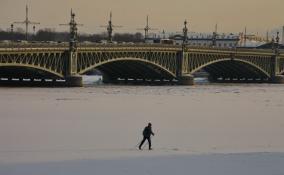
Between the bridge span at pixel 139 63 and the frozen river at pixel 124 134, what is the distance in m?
17.6

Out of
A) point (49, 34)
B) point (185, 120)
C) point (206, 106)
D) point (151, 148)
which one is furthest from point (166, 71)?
point (49, 34)

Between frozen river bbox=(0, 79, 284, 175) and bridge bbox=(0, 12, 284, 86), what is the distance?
17.7 meters

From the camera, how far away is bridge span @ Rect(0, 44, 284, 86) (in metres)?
64.9

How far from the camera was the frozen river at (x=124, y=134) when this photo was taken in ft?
69.7

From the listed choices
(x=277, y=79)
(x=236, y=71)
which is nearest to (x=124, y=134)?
(x=236, y=71)

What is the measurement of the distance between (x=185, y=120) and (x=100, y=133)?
8473mm

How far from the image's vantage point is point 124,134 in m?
28.6

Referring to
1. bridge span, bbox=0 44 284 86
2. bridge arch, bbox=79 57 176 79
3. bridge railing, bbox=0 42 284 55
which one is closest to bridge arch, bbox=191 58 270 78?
bridge span, bbox=0 44 284 86

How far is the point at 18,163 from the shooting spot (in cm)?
1977

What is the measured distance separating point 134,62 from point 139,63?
83cm

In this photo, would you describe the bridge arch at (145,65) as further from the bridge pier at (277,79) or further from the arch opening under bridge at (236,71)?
the bridge pier at (277,79)

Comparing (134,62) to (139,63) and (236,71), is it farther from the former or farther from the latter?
(236,71)

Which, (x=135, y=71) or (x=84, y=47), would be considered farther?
(x=135, y=71)

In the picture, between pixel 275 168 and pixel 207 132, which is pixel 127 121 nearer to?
pixel 207 132
